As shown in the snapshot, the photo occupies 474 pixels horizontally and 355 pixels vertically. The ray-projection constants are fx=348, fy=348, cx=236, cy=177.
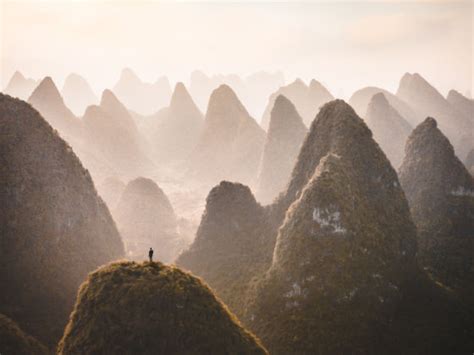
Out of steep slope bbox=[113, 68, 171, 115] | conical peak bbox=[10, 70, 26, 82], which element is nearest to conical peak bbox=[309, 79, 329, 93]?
steep slope bbox=[113, 68, 171, 115]

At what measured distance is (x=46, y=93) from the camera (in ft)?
243

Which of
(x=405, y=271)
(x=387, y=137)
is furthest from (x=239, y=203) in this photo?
(x=387, y=137)

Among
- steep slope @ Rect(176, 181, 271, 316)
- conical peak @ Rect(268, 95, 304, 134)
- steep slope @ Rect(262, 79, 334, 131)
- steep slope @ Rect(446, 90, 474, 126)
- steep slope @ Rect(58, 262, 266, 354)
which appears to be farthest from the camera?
steep slope @ Rect(262, 79, 334, 131)

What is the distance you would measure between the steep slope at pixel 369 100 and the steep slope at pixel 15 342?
75003 millimetres

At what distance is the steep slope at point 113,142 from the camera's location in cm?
7894

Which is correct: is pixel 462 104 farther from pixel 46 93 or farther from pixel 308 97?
pixel 46 93

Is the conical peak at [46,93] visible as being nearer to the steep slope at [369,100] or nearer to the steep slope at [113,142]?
the steep slope at [113,142]

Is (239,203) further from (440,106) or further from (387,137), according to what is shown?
(440,106)

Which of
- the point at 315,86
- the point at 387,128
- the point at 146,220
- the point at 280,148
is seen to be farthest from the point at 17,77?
the point at 387,128

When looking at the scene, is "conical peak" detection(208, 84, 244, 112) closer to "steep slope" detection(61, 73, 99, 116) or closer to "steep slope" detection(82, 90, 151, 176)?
"steep slope" detection(82, 90, 151, 176)

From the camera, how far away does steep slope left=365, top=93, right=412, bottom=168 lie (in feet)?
175

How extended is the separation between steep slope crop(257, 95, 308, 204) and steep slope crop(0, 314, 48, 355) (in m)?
37.9

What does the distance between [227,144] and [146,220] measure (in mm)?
35620

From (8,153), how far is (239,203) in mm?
17842
